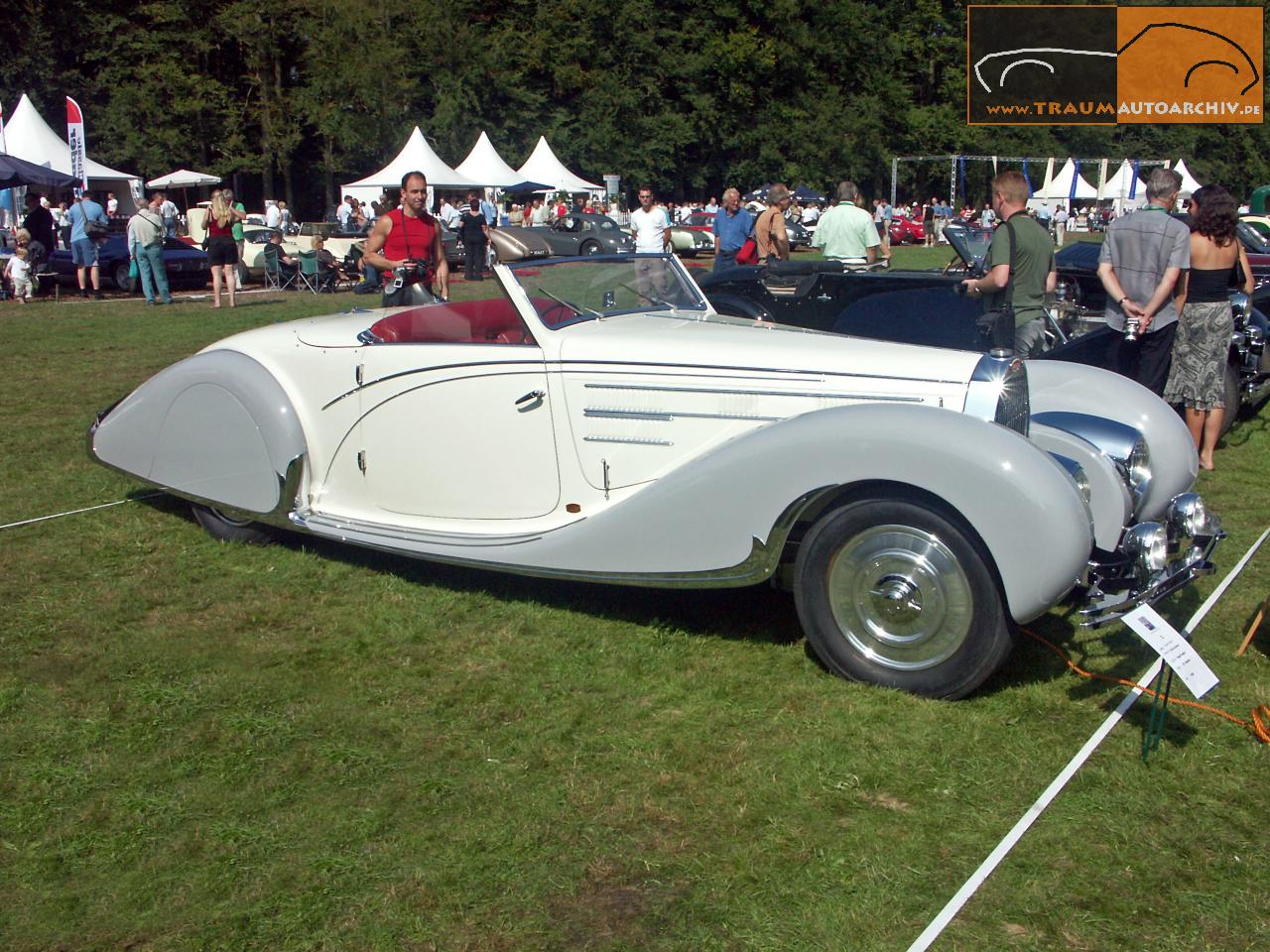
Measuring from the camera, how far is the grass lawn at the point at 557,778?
9.39ft

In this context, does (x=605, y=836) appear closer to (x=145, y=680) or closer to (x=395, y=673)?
(x=395, y=673)

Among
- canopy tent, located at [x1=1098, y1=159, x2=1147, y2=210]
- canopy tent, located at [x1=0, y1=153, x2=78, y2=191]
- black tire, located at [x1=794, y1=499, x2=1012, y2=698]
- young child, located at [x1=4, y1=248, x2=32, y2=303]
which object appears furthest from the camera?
canopy tent, located at [x1=1098, y1=159, x2=1147, y2=210]

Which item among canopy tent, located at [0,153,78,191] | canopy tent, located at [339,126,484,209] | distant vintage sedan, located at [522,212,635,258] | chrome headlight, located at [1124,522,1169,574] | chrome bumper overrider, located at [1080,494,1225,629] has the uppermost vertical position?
canopy tent, located at [339,126,484,209]

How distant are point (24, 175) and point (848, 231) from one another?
18642mm

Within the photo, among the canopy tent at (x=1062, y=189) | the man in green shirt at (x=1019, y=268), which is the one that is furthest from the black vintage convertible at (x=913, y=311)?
the canopy tent at (x=1062, y=189)

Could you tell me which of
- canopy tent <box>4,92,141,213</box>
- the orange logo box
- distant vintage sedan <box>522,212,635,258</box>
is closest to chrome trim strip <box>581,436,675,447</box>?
the orange logo box

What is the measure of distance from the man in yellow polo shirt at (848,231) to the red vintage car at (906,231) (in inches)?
1317

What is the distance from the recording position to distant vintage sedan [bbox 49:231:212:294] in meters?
20.6

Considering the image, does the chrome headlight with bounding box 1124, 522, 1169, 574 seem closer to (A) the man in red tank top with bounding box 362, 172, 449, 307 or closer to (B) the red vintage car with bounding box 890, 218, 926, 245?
(A) the man in red tank top with bounding box 362, 172, 449, 307

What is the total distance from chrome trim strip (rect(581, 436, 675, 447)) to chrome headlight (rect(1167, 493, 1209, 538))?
75.1 inches

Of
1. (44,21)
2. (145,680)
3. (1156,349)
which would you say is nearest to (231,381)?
(145,680)

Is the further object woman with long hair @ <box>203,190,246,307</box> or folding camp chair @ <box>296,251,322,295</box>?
folding camp chair @ <box>296,251,322,295</box>

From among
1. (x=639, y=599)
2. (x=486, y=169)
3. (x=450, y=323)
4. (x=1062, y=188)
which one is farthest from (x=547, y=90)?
(x=639, y=599)

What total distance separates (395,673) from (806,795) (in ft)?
5.68
